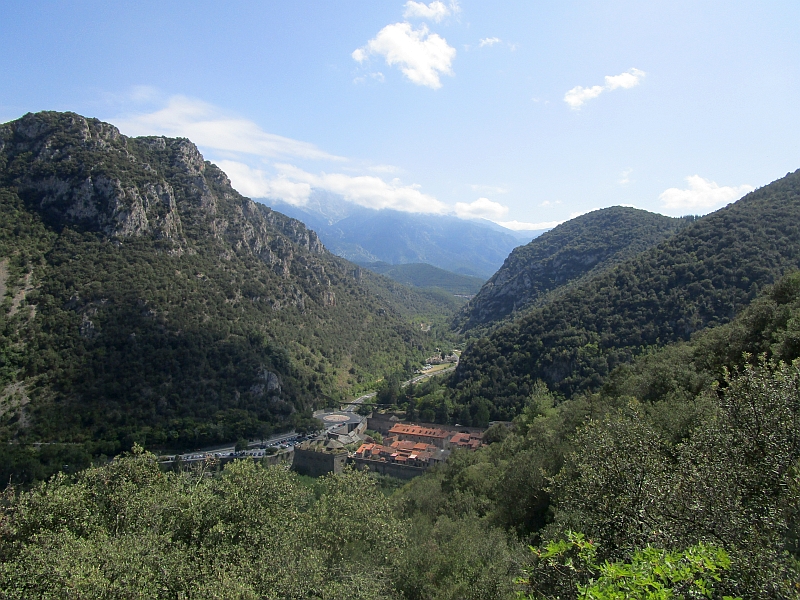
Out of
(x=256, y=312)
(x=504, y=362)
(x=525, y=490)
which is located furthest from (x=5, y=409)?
(x=504, y=362)

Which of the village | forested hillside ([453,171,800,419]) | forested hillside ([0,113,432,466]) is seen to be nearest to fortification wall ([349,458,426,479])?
the village

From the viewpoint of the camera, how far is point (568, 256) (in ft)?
416

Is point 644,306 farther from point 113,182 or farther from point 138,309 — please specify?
point 113,182

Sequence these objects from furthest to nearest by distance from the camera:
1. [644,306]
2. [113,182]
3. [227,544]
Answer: [113,182] < [644,306] < [227,544]

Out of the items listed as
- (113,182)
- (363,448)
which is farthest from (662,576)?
(113,182)

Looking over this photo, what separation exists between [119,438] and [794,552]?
65396 mm

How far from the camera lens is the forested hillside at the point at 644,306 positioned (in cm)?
5638

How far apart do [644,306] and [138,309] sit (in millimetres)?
77602

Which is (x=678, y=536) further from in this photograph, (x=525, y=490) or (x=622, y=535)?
(x=525, y=490)

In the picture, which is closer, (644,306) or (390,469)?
(390,469)

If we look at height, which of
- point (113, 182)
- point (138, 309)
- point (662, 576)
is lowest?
point (138, 309)

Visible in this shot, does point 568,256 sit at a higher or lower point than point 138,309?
higher

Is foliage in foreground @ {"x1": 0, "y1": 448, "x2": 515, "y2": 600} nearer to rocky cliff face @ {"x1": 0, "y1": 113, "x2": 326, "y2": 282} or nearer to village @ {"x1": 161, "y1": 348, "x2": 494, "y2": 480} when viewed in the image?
village @ {"x1": 161, "y1": 348, "x2": 494, "y2": 480}

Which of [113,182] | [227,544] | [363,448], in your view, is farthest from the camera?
[113,182]
